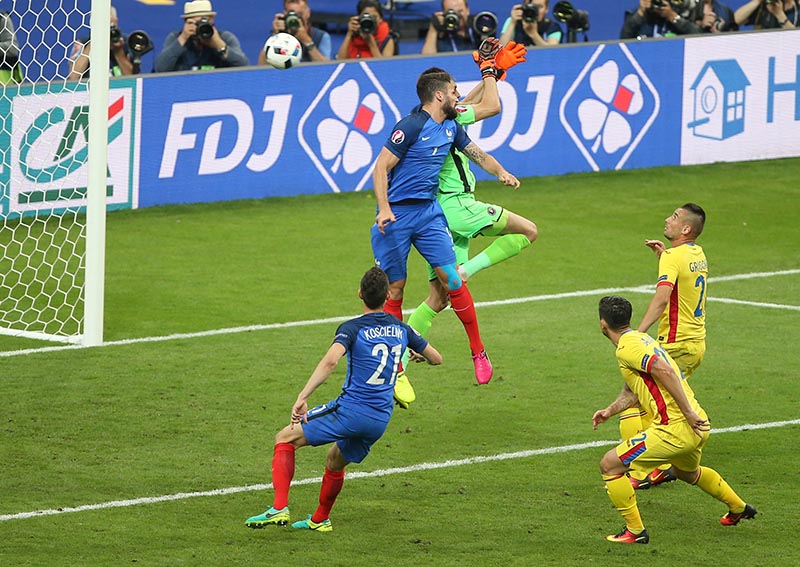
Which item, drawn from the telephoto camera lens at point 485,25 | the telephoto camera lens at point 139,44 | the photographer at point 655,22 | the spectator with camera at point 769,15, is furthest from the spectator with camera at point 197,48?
the spectator with camera at point 769,15

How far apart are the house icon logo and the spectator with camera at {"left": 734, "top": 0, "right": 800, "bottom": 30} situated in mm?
1339

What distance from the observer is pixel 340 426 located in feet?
25.7

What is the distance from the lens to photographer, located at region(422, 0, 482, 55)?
19.7 meters

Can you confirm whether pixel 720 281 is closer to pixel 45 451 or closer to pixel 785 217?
pixel 785 217

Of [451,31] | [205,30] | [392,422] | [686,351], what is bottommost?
[392,422]

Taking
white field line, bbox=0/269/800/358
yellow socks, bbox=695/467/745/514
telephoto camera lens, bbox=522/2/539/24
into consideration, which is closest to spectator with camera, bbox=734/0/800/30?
telephoto camera lens, bbox=522/2/539/24

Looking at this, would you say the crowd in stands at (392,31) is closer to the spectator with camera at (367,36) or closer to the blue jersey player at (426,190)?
the spectator with camera at (367,36)

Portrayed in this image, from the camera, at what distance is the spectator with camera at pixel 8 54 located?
14.1m

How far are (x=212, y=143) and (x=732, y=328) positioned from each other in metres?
7.13

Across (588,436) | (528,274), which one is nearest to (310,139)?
(528,274)

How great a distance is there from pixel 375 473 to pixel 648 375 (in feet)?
7.04

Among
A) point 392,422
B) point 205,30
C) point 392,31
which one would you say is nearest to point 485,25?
point 392,31

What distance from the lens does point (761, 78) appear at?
2045 centimetres

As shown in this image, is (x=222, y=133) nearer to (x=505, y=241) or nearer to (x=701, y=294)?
(x=505, y=241)
